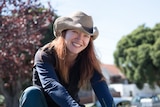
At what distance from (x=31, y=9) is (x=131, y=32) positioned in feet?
79.9

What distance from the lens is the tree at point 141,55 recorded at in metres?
27.4

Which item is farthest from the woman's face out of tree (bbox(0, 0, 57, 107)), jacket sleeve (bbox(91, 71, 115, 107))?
tree (bbox(0, 0, 57, 107))

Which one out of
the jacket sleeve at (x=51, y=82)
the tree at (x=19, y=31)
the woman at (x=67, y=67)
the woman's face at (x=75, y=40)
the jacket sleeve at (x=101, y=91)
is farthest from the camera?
the tree at (x=19, y=31)

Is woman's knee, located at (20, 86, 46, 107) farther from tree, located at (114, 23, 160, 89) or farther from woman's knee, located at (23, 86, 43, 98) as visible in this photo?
tree, located at (114, 23, 160, 89)

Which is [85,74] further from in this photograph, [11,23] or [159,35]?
[159,35]

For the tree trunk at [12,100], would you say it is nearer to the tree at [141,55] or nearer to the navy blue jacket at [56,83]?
the navy blue jacket at [56,83]

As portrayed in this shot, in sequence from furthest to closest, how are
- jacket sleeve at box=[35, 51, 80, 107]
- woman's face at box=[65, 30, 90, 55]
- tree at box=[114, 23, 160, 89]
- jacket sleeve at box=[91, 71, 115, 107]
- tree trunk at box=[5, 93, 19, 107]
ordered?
tree at box=[114, 23, 160, 89] → tree trunk at box=[5, 93, 19, 107] → jacket sleeve at box=[91, 71, 115, 107] → woman's face at box=[65, 30, 90, 55] → jacket sleeve at box=[35, 51, 80, 107]

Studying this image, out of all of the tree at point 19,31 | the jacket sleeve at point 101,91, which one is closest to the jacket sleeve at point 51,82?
the jacket sleeve at point 101,91

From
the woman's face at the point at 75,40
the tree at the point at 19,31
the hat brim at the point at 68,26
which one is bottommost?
the tree at the point at 19,31

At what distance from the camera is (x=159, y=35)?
28016mm

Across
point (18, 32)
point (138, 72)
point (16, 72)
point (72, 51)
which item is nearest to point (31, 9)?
point (18, 32)

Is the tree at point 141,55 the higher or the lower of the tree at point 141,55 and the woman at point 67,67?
the lower

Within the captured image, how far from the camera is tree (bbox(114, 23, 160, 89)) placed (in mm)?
27438

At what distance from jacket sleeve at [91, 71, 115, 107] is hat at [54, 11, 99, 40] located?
1.18 feet
